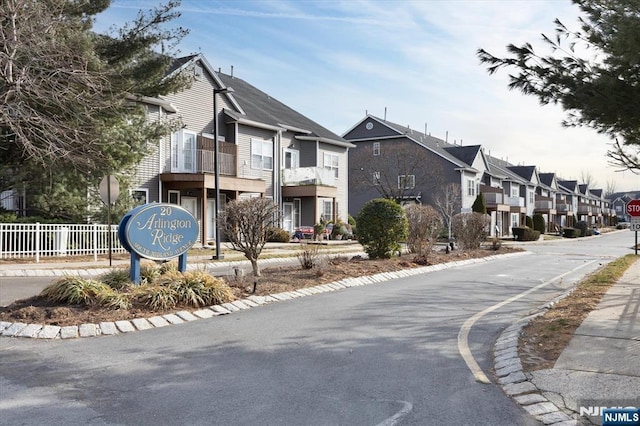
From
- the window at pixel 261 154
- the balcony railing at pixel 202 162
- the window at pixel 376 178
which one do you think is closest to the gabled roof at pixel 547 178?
the window at pixel 376 178

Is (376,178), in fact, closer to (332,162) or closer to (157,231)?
(332,162)

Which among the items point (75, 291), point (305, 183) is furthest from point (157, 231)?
point (305, 183)

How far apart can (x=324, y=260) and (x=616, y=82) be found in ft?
27.9

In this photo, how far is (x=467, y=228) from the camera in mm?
24359

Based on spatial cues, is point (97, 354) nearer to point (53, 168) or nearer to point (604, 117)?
point (604, 117)

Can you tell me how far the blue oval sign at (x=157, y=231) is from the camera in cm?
998

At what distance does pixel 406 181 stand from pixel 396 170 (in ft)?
6.77

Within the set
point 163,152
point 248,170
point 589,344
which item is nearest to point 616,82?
point 589,344

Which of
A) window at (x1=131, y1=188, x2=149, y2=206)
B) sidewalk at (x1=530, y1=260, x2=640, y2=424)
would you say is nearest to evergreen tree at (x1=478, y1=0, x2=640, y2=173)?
sidewalk at (x1=530, y1=260, x2=640, y2=424)

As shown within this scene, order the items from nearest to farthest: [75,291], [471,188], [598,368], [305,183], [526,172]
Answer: [598,368]
[75,291]
[305,183]
[471,188]
[526,172]

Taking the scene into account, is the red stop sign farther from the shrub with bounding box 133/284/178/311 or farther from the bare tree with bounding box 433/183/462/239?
the bare tree with bounding box 433/183/462/239

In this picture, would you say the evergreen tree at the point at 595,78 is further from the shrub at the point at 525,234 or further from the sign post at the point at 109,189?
the shrub at the point at 525,234

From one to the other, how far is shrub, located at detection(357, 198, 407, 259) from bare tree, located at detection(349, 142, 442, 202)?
92.5 feet

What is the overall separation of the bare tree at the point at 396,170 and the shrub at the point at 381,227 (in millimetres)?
28196
